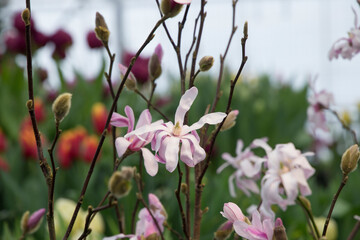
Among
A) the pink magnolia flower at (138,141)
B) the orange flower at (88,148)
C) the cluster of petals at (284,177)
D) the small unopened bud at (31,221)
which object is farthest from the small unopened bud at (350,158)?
the orange flower at (88,148)

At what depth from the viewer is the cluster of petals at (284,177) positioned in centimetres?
40

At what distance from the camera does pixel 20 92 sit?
1521mm

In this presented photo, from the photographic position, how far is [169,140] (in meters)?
0.32

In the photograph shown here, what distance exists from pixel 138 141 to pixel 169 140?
0.13ft

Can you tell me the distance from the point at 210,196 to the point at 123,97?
2.44 feet

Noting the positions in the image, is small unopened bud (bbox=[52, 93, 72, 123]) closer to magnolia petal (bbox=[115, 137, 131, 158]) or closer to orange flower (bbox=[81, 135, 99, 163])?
magnolia petal (bbox=[115, 137, 131, 158])

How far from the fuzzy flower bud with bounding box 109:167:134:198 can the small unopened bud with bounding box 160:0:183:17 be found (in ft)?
0.43

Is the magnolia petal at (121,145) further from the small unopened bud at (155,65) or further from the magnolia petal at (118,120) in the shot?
the small unopened bud at (155,65)

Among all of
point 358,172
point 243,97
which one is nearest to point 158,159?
point 358,172

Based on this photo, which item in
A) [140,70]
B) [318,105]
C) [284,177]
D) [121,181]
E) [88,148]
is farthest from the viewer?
[140,70]

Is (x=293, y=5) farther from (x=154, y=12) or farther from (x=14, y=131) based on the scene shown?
(x=14, y=131)

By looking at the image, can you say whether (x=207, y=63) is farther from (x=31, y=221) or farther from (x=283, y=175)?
(x=31, y=221)

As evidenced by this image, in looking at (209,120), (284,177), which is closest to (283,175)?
(284,177)

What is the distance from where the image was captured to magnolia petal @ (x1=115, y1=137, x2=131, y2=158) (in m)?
0.33
